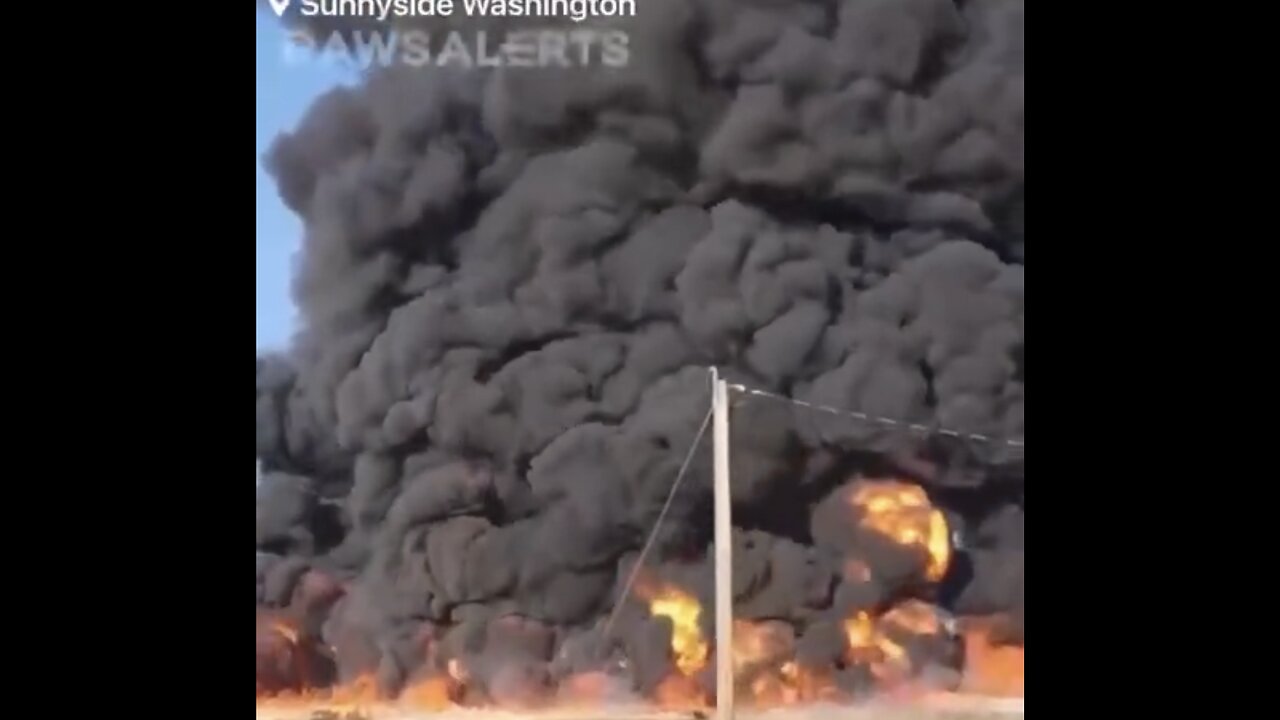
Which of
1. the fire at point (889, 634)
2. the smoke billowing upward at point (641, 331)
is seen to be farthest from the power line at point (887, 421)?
the fire at point (889, 634)

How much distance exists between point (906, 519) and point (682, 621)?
461 millimetres

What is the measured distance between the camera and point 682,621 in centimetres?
232

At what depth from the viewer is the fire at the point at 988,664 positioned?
2.32m

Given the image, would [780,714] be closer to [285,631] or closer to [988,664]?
[988,664]

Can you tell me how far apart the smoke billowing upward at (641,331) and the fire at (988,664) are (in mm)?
31

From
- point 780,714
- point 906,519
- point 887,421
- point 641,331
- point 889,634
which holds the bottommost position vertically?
point 780,714

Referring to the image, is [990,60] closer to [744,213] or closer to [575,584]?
[744,213]

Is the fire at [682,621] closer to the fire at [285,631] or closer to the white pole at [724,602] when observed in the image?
the white pole at [724,602]

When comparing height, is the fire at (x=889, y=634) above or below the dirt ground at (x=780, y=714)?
above

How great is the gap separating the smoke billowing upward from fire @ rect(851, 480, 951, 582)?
0.02 metres

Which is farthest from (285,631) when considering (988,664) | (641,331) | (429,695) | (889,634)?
(988,664)

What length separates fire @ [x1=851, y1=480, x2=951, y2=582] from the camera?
2.35 m

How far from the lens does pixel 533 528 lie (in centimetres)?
232
